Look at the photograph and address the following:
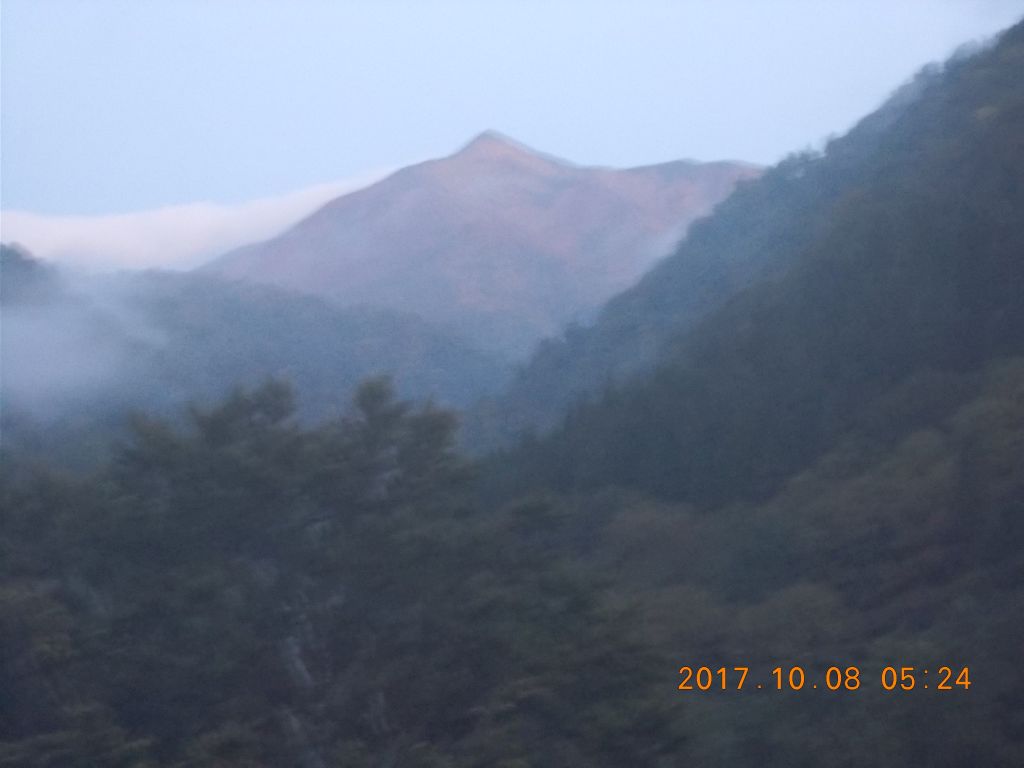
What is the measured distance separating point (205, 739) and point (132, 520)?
3.27m

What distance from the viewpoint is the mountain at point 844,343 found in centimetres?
2139

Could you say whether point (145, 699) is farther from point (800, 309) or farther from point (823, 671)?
point (800, 309)

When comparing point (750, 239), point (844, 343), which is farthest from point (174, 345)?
point (844, 343)

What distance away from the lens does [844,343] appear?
23.3 m

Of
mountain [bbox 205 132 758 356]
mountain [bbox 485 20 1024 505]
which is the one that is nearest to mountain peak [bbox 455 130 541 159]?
mountain [bbox 205 132 758 356]

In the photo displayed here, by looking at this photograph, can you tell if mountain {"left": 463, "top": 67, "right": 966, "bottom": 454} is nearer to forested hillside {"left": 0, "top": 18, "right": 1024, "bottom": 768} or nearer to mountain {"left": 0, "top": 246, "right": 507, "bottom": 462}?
mountain {"left": 0, "top": 246, "right": 507, "bottom": 462}

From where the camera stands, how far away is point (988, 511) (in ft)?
43.4

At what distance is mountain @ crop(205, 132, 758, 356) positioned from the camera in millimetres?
49781

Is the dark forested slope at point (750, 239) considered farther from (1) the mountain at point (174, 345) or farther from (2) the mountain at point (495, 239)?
(2) the mountain at point (495, 239)

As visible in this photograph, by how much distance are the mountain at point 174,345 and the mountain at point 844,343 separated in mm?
7175
